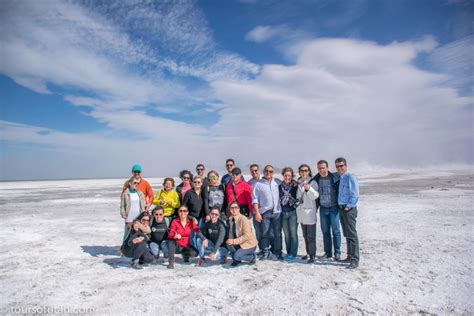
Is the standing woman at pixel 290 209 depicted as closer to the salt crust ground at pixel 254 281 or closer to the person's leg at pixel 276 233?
the person's leg at pixel 276 233

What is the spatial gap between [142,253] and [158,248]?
358 millimetres

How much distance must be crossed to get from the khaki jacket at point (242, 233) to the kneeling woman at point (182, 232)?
836 millimetres

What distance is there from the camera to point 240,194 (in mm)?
6164

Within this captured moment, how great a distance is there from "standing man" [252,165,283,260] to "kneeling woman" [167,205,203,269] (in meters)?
1.41

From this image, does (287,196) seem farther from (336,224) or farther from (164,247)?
(164,247)

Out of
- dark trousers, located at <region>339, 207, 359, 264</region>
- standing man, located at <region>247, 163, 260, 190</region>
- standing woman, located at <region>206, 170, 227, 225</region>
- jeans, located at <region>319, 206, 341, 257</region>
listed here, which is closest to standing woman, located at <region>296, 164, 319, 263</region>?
jeans, located at <region>319, 206, 341, 257</region>

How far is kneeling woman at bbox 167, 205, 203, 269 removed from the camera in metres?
5.87

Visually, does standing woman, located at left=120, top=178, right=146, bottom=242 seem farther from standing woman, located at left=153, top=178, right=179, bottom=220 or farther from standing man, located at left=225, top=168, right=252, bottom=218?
standing man, located at left=225, top=168, right=252, bottom=218

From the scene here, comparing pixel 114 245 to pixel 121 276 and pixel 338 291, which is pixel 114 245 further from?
pixel 338 291

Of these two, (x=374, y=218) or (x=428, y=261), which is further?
(x=374, y=218)

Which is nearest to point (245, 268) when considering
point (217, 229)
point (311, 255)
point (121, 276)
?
point (217, 229)

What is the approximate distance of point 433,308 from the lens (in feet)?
12.4

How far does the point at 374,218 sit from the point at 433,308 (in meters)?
7.07

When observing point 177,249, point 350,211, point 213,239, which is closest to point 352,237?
point 350,211
